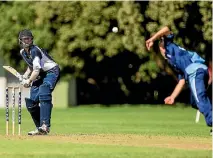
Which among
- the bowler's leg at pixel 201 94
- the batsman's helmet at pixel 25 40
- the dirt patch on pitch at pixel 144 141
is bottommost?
the dirt patch on pitch at pixel 144 141

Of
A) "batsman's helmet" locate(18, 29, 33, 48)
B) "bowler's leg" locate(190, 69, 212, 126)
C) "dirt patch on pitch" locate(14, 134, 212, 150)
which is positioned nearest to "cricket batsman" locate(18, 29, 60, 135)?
"batsman's helmet" locate(18, 29, 33, 48)

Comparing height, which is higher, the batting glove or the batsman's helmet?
the batsman's helmet

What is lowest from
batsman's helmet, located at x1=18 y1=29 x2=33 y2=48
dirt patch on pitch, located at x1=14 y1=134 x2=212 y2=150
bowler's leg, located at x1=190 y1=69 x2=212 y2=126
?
dirt patch on pitch, located at x1=14 y1=134 x2=212 y2=150

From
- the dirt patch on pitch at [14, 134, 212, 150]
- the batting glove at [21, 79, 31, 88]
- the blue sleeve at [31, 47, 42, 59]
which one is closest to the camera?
the dirt patch on pitch at [14, 134, 212, 150]

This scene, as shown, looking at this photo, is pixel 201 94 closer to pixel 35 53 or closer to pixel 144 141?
pixel 144 141

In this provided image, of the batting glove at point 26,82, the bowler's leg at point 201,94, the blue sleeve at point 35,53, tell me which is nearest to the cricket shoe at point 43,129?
the batting glove at point 26,82

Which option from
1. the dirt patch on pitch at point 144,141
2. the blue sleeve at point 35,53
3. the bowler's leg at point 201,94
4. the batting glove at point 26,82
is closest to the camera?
the dirt patch on pitch at point 144,141

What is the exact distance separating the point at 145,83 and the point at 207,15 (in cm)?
1002

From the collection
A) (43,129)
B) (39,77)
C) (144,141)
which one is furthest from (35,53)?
(144,141)

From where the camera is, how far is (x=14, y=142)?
575 inches

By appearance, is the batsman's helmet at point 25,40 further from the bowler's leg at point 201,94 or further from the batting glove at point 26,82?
the bowler's leg at point 201,94

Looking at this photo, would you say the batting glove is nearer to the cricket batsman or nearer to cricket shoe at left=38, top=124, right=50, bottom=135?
the cricket batsman

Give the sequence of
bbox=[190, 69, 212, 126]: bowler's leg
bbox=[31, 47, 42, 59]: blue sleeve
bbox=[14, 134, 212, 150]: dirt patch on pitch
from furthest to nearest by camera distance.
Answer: bbox=[31, 47, 42, 59]: blue sleeve < bbox=[190, 69, 212, 126]: bowler's leg < bbox=[14, 134, 212, 150]: dirt patch on pitch

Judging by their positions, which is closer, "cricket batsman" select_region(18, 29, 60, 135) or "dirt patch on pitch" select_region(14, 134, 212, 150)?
"dirt patch on pitch" select_region(14, 134, 212, 150)
